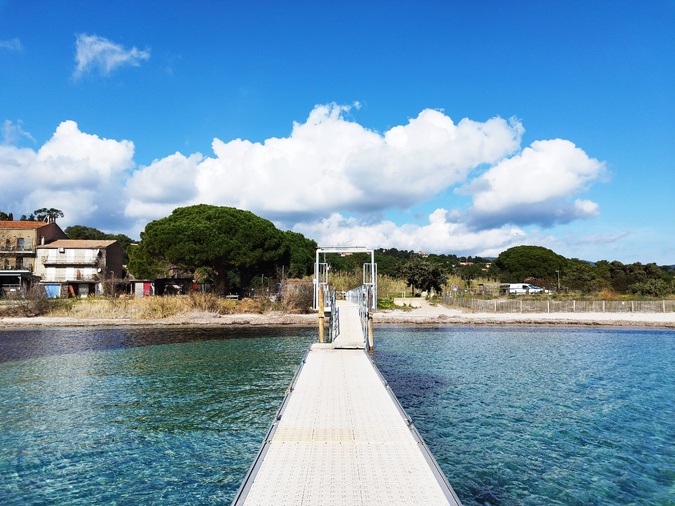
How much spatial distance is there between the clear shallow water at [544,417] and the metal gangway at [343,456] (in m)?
1.63

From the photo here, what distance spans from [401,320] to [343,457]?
26.5 meters

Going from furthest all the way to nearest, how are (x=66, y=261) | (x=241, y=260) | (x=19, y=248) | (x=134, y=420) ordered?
(x=19, y=248)
(x=66, y=261)
(x=241, y=260)
(x=134, y=420)

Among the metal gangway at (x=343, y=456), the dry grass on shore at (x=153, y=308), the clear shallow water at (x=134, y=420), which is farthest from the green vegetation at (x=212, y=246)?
the metal gangway at (x=343, y=456)

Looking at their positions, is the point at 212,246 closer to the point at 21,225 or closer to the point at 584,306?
the point at 584,306

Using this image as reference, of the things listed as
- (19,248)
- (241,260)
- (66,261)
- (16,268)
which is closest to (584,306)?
(241,260)

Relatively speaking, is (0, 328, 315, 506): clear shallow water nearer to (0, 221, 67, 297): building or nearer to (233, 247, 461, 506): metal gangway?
(233, 247, 461, 506): metal gangway

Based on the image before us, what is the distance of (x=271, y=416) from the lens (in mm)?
10391

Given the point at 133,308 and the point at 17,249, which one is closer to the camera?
the point at 133,308

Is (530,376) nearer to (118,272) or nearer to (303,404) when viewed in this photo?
(303,404)

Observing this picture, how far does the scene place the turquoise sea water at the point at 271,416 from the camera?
7.16 m

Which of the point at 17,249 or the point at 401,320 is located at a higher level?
the point at 17,249

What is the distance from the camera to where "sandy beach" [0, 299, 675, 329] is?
99.5 feet

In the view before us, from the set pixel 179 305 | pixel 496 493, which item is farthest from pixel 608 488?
pixel 179 305

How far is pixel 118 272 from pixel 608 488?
2411 inches
